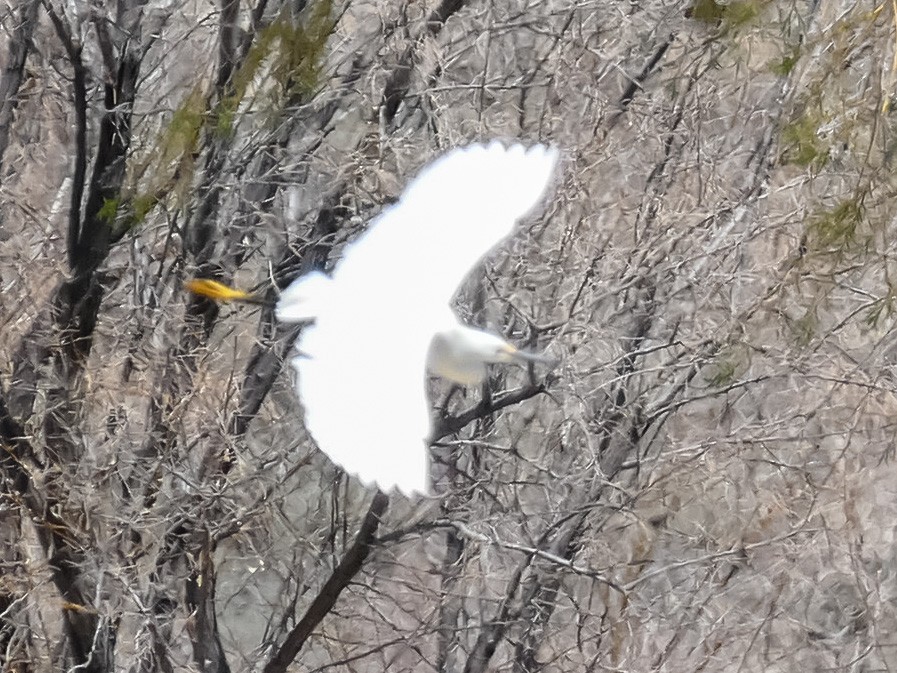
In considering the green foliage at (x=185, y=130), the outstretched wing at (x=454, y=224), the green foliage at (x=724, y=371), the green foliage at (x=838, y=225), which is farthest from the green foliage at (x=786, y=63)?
the green foliage at (x=185, y=130)

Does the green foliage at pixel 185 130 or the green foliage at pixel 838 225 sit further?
the green foliage at pixel 838 225

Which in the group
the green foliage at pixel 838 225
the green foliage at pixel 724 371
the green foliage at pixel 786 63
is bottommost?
the green foliage at pixel 724 371

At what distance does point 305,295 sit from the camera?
2.55 metres

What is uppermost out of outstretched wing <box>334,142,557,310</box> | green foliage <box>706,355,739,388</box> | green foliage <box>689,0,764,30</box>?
green foliage <box>689,0,764,30</box>

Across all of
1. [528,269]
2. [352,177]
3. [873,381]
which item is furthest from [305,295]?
[873,381]

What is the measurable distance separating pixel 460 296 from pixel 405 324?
98 cm

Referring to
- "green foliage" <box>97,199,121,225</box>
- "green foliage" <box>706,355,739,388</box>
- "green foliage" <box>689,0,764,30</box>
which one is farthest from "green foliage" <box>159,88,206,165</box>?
"green foliage" <box>706,355,739,388</box>

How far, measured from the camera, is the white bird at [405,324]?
7.94 ft

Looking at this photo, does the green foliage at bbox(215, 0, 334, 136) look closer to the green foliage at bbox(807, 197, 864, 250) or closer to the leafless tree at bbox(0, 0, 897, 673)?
the leafless tree at bbox(0, 0, 897, 673)

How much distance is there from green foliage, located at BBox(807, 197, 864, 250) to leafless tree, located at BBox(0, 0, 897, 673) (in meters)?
0.01

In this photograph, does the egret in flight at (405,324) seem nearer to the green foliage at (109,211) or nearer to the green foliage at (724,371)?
the green foliage at (109,211)

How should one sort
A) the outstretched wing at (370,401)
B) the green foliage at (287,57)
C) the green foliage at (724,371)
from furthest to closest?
1. the green foliage at (724,371)
2. the green foliage at (287,57)
3. the outstretched wing at (370,401)

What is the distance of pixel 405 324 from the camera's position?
2.47m

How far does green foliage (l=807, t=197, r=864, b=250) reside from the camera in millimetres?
3258
